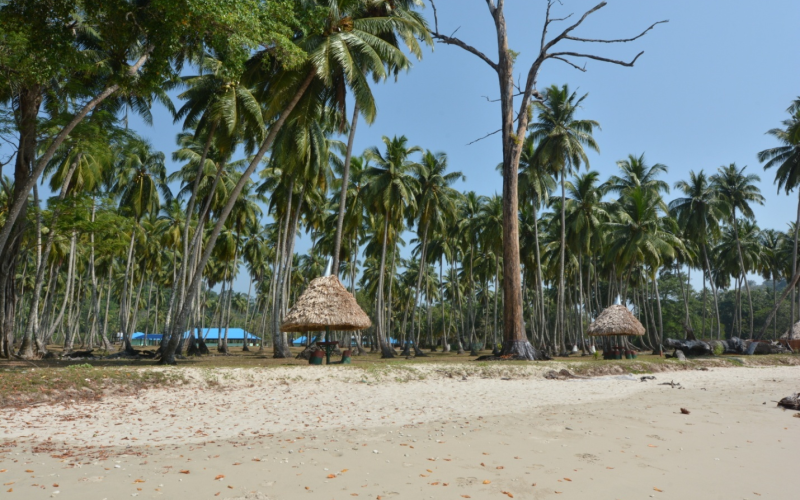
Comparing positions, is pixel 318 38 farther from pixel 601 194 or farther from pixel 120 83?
pixel 601 194

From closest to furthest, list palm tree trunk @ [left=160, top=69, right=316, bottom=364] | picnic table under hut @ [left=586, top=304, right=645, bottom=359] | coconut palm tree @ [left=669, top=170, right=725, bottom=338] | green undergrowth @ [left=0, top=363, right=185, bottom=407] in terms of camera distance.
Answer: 1. green undergrowth @ [left=0, top=363, right=185, bottom=407]
2. palm tree trunk @ [left=160, top=69, right=316, bottom=364]
3. picnic table under hut @ [left=586, top=304, right=645, bottom=359]
4. coconut palm tree @ [left=669, top=170, right=725, bottom=338]

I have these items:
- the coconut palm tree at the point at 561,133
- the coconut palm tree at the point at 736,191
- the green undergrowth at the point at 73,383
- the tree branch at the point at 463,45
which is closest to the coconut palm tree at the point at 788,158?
the coconut palm tree at the point at 736,191

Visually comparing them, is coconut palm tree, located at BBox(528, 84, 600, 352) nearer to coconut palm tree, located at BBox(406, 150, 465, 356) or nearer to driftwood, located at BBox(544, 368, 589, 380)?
coconut palm tree, located at BBox(406, 150, 465, 356)

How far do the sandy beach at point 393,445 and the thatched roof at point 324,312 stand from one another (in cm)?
508

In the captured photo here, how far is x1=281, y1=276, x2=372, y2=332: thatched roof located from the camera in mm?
15898

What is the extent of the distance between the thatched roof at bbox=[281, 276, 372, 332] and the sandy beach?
16.7ft

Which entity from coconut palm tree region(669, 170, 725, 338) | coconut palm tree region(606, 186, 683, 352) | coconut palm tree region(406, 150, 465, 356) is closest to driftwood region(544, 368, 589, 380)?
coconut palm tree region(406, 150, 465, 356)

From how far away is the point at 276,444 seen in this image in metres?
5.71

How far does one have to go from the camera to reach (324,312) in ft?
52.5

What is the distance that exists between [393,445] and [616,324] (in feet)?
68.9

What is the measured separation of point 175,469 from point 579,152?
85.0 ft

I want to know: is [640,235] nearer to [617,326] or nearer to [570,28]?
[617,326]

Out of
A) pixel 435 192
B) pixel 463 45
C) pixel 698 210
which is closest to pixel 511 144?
pixel 463 45

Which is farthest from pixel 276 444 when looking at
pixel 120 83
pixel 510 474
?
pixel 120 83
